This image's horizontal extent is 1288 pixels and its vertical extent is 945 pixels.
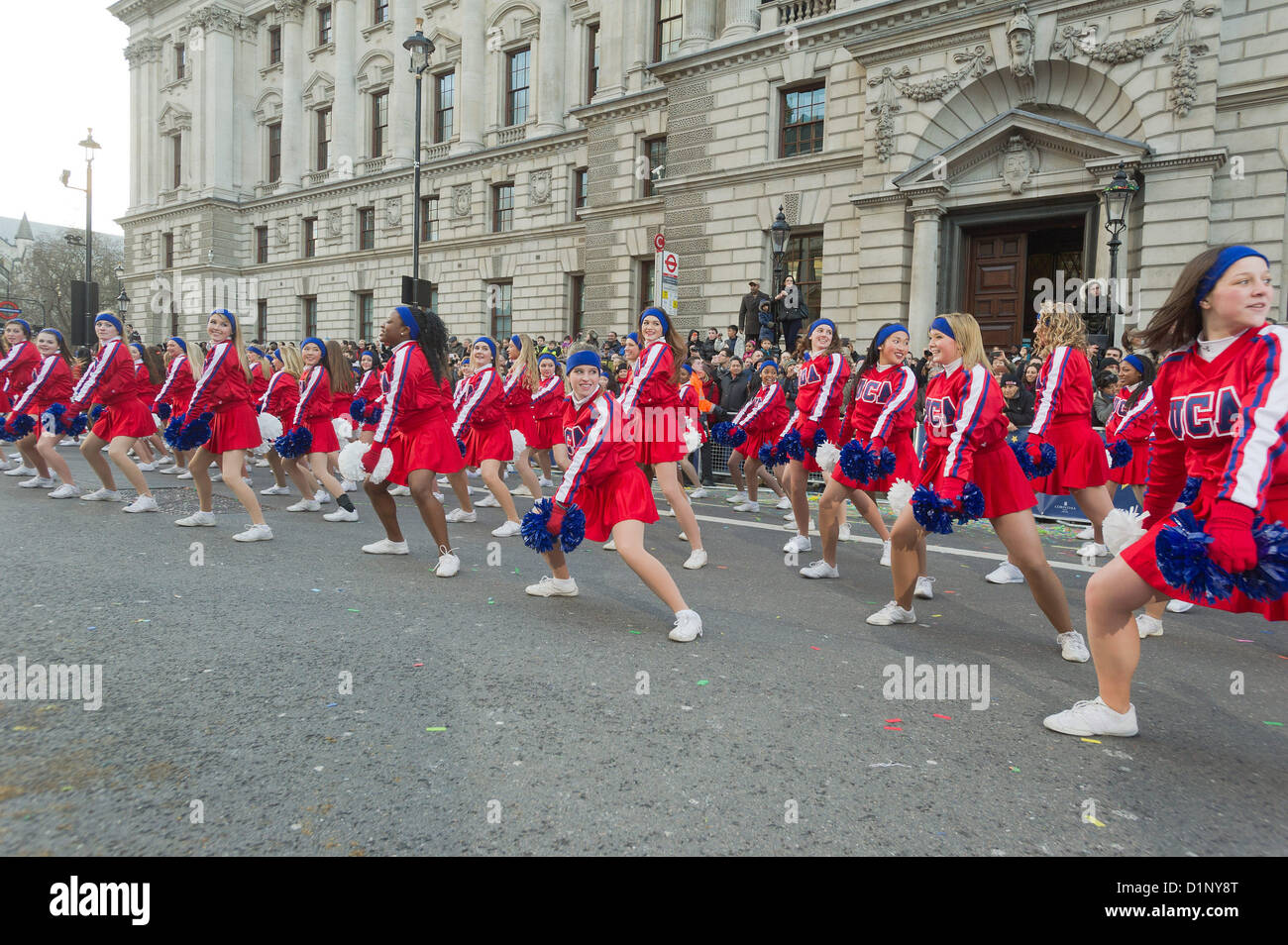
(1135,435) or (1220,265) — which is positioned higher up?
(1220,265)

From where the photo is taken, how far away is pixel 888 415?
20.4 feet

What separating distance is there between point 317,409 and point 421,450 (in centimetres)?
329

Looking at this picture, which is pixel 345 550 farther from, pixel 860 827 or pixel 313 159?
pixel 313 159

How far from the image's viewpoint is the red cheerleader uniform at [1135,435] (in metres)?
6.74

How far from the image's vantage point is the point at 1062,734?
11.8 ft

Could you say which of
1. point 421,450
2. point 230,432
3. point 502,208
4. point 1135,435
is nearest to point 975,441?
point 1135,435

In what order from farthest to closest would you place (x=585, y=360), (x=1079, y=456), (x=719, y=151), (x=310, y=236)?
(x=310, y=236) → (x=719, y=151) → (x=1079, y=456) → (x=585, y=360)

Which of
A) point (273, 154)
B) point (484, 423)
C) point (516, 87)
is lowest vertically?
point (484, 423)

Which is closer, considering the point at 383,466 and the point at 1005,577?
the point at 383,466

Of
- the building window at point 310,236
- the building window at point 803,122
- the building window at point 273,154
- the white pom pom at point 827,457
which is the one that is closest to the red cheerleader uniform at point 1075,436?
the white pom pom at point 827,457

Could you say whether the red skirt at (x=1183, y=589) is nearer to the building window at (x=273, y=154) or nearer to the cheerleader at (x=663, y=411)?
the cheerleader at (x=663, y=411)

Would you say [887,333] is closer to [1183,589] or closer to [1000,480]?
[1000,480]

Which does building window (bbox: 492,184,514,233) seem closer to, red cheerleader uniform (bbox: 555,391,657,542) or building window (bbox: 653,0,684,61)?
building window (bbox: 653,0,684,61)

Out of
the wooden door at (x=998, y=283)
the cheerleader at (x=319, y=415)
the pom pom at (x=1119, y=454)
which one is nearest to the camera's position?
the pom pom at (x=1119, y=454)
